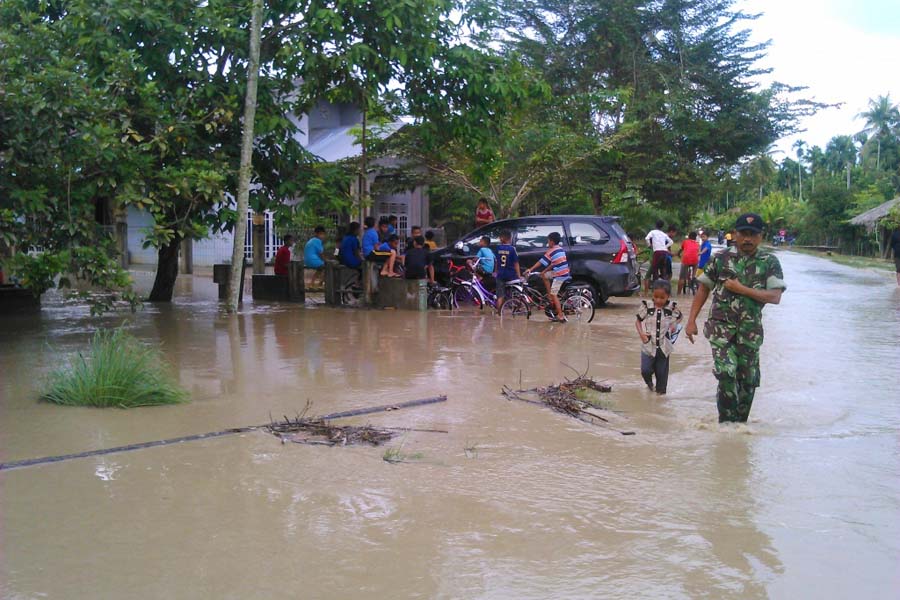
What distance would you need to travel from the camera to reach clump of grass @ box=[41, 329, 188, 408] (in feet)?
23.9

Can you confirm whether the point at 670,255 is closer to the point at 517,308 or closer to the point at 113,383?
the point at 517,308

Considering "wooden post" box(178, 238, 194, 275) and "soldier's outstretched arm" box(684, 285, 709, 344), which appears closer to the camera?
"soldier's outstretched arm" box(684, 285, 709, 344)

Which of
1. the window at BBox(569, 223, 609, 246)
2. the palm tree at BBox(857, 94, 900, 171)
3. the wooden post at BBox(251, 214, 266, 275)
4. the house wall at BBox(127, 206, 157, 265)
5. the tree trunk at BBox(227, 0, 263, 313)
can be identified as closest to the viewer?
the tree trunk at BBox(227, 0, 263, 313)

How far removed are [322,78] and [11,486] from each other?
403 inches

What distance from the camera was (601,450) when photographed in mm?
6371

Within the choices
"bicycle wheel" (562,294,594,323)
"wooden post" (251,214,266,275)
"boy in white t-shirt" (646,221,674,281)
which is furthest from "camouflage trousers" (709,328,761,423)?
"wooden post" (251,214,266,275)

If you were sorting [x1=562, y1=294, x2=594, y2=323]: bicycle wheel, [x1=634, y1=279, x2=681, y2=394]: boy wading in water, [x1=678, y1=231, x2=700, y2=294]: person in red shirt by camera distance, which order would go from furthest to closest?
[x1=678, y1=231, x2=700, y2=294]: person in red shirt
[x1=562, y1=294, x2=594, y2=323]: bicycle wheel
[x1=634, y1=279, x2=681, y2=394]: boy wading in water

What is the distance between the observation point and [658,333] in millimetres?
8312

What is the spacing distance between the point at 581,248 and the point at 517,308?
209cm

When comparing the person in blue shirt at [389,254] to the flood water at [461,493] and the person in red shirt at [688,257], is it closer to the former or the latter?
the flood water at [461,493]

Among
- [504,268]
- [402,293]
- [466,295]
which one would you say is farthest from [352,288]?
[504,268]

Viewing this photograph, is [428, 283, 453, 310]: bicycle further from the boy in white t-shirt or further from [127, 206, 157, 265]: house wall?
[127, 206, 157, 265]: house wall

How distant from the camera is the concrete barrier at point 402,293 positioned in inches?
620

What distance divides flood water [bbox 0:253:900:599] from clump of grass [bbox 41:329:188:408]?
0.56 feet
